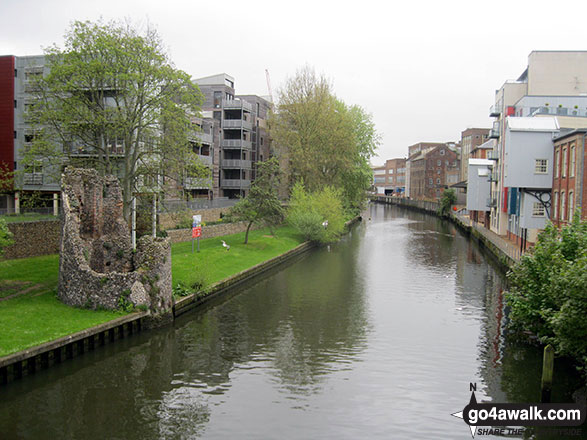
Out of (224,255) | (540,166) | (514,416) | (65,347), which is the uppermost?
(540,166)

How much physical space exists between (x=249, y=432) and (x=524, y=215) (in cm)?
3285

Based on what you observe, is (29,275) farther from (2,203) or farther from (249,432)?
(2,203)

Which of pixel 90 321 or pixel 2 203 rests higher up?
pixel 2 203

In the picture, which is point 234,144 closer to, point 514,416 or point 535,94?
point 535,94

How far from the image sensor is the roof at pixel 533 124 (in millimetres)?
38188

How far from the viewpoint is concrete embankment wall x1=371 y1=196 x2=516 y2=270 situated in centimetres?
3750

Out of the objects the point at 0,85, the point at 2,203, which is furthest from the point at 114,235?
the point at 0,85

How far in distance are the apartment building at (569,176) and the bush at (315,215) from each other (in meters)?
20.3

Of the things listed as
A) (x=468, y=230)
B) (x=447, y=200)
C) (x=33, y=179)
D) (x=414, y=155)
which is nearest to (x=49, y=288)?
(x=33, y=179)

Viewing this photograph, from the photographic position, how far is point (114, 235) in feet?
78.4

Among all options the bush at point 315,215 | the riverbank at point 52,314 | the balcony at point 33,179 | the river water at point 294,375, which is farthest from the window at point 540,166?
the balcony at point 33,179

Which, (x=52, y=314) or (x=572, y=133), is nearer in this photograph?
(x=52, y=314)

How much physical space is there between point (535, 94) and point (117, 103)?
45.4 m

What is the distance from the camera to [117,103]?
2791 centimetres
